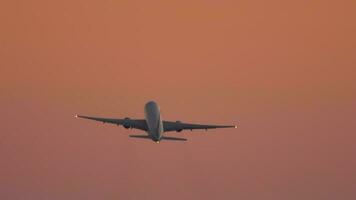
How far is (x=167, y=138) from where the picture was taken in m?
187

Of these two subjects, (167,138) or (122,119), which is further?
(122,119)

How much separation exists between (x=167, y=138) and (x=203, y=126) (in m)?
14.1

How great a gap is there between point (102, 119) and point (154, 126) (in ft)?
31.6

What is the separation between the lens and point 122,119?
19988 centimetres

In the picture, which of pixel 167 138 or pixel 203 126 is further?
pixel 203 126

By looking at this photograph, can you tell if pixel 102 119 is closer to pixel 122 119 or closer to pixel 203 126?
pixel 122 119

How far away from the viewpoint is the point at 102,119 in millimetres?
197625

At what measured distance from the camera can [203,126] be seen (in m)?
199

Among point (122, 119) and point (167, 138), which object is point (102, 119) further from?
point (167, 138)

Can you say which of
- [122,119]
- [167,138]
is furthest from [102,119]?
[167,138]

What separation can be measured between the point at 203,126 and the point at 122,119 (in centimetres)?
1492

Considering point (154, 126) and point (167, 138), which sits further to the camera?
point (154, 126)
